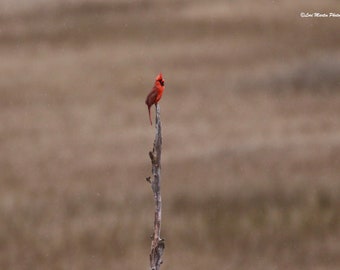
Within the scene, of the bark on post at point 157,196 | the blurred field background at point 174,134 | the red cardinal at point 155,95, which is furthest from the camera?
the blurred field background at point 174,134

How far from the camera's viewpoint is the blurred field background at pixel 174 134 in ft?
61.2

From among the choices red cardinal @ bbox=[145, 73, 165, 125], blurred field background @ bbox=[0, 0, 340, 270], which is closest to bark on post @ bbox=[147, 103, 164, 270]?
red cardinal @ bbox=[145, 73, 165, 125]

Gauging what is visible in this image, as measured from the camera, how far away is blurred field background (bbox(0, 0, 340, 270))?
734 inches

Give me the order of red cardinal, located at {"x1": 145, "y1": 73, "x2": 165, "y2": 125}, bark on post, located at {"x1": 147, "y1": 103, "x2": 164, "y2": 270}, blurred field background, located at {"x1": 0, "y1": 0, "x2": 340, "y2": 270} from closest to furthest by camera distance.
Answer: bark on post, located at {"x1": 147, "y1": 103, "x2": 164, "y2": 270}
red cardinal, located at {"x1": 145, "y1": 73, "x2": 165, "y2": 125}
blurred field background, located at {"x1": 0, "y1": 0, "x2": 340, "y2": 270}

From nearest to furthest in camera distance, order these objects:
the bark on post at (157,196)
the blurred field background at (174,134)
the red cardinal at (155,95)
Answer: the bark on post at (157,196), the red cardinal at (155,95), the blurred field background at (174,134)

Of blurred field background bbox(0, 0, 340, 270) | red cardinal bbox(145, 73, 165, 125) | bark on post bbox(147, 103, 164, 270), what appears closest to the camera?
bark on post bbox(147, 103, 164, 270)

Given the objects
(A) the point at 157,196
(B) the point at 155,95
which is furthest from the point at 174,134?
(A) the point at 157,196

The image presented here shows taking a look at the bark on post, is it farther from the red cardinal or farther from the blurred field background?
the blurred field background

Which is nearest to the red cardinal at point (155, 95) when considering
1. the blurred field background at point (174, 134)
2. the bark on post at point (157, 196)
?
the bark on post at point (157, 196)

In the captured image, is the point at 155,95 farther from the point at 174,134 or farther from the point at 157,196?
the point at 174,134

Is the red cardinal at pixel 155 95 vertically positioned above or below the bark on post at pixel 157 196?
above

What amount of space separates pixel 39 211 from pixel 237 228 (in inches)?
168

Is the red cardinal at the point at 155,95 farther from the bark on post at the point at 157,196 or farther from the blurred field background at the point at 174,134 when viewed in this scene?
the blurred field background at the point at 174,134

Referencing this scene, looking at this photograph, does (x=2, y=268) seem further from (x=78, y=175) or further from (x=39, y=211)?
(x=78, y=175)
